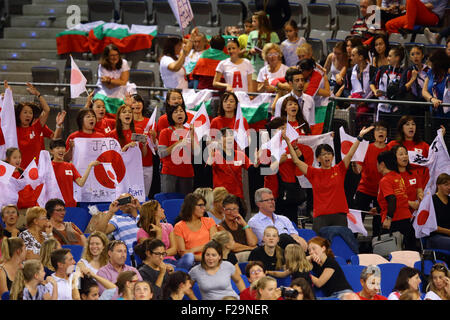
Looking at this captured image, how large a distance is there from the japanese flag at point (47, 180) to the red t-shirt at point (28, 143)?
1084 mm

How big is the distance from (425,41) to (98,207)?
18.8ft

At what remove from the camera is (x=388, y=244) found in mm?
9508

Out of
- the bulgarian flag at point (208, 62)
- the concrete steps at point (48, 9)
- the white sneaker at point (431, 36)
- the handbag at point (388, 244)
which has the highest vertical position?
the concrete steps at point (48, 9)

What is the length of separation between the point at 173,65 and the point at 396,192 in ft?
11.1

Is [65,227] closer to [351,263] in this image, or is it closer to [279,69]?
[351,263]

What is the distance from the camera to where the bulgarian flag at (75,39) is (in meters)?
14.7

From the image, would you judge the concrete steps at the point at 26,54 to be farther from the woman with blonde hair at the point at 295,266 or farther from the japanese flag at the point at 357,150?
the woman with blonde hair at the point at 295,266

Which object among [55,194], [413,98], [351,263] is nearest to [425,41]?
[413,98]

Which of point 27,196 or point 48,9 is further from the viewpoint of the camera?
point 48,9

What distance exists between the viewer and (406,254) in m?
8.94

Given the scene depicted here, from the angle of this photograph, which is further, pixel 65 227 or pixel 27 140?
pixel 27 140

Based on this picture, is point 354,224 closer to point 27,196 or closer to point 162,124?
point 162,124

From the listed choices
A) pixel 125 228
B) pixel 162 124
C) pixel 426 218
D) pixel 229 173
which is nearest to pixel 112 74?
pixel 162 124

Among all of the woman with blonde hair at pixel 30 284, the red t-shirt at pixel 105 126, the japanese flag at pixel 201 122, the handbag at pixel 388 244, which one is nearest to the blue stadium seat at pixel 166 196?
the japanese flag at pixel 201 122
